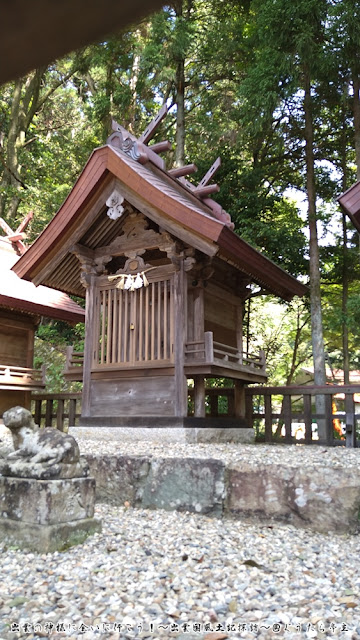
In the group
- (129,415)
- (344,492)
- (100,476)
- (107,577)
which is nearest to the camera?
(107,577)

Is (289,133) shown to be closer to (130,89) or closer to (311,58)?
(311,58)

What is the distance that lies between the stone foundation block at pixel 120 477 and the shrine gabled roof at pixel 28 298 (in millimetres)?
7363

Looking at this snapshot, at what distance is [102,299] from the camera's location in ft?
29.9

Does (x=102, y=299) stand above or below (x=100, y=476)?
above

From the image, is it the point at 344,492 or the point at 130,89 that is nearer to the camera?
the point at 344,492

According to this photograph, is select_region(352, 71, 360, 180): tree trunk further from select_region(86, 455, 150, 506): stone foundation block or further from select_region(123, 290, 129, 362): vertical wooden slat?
select_region(86, 455, 150, 506): stone foundation block

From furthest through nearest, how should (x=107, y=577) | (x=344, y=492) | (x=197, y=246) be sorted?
(x=197, y=246)
(x=344, y=492)
(x=107, y=577)

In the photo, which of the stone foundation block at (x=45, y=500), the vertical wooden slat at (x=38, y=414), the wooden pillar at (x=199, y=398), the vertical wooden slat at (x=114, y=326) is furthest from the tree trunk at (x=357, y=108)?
the stone foundation block at (x=45, y=500)

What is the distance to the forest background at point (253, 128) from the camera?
38.9 ft

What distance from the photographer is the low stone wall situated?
4.44 metres

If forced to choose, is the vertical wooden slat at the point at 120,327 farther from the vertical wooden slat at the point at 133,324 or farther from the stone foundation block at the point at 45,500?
the stone foundation block at the point at 45,500

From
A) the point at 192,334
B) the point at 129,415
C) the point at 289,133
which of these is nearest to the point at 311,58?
the point at 289,133

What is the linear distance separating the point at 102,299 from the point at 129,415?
232cm

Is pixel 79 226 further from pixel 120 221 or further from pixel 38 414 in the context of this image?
pixel 38 414
